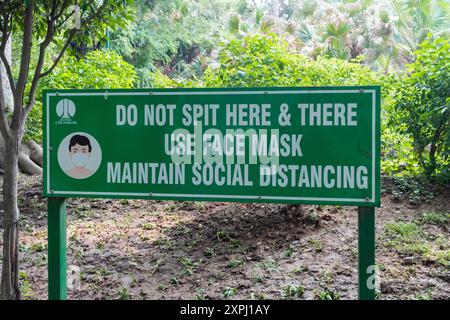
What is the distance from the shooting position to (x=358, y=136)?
8.59 feet

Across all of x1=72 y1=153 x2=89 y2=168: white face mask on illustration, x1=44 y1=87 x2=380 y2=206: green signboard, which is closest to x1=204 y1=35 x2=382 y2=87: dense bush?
x1=44 y1=87 x2=380 y2=206: green signboard

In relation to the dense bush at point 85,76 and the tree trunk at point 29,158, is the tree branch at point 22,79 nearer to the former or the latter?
the dense bush at point 85,76

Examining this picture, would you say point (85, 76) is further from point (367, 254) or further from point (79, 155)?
point (367, 254)

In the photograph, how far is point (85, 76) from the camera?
7113 mm

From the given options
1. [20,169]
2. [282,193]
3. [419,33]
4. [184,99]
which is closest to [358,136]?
[282,193]

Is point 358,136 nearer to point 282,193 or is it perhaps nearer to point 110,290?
point 282,193

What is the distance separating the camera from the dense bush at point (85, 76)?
681cm

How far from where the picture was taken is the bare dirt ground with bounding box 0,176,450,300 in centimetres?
401

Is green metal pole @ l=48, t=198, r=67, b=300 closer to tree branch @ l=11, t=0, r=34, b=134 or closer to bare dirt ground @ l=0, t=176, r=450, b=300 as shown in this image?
tree branch @ l=11, t=0, r=34, b=134

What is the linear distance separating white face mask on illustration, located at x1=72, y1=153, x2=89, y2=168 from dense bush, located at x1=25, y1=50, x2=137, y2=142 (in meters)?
3.97

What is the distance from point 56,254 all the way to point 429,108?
14.1 ft

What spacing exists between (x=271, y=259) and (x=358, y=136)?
82.6 inches

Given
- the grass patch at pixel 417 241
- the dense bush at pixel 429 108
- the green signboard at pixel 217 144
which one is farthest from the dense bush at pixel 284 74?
the green signboard at pixel 217 144

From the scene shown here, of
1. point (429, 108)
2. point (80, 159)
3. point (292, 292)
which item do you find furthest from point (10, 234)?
point (429, 108)
